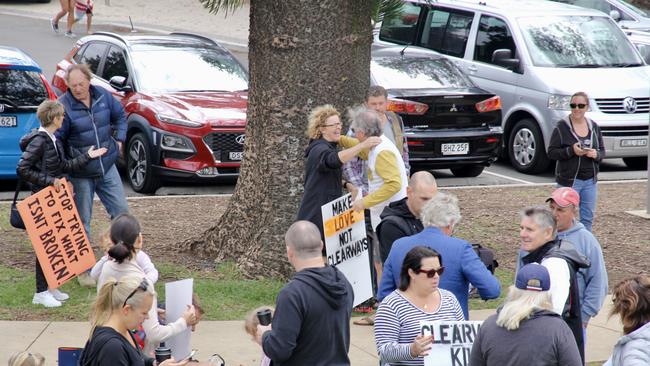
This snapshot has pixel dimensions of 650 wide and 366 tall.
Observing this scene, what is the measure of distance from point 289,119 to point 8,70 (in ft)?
15.5

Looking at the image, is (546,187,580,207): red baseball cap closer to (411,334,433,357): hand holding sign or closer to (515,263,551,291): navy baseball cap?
(515,263,551,291): navy baseball cap

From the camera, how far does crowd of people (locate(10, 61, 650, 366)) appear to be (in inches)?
211

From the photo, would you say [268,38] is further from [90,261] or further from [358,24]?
[90,261]

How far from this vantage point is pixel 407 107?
14938 millimetres

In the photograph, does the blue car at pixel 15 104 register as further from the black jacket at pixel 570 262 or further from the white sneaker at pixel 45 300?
the black jacket at pixel 570 262

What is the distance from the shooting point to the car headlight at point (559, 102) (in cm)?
1557

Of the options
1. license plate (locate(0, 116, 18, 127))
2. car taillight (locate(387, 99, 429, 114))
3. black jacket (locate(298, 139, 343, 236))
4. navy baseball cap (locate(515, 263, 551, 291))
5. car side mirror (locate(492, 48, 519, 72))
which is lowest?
license plate (locate(0, 116, 18, 127))

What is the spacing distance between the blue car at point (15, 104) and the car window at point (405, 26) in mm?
6557

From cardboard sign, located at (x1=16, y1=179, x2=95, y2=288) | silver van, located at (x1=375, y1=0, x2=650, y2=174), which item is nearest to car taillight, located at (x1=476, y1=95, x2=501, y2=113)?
silver van, located at (x1=375, y1=0, x2=650, y2=174)

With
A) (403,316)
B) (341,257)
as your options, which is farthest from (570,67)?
(403,316)

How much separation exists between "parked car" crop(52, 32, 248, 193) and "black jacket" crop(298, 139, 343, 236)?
496 centimetres

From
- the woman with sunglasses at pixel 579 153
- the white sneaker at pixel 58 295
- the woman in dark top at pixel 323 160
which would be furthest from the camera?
the woman with sunglasses at pixel 579 153

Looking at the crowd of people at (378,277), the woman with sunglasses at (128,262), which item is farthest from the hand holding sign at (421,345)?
the woman with sunglasses at (128,262)

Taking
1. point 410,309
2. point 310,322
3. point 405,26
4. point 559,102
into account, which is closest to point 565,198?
point 410,309
